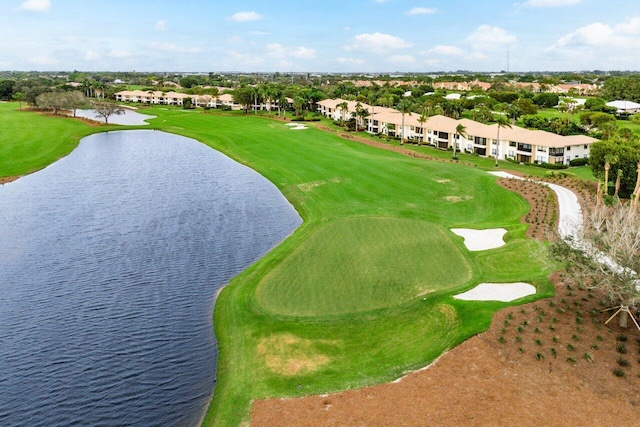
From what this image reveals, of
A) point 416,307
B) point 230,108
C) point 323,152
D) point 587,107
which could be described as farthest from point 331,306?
point 230,108

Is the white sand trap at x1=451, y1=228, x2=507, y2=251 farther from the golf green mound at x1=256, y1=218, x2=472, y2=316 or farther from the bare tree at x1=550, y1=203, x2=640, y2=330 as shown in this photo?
the bare tree at x1=550, y1=203, x2=640, y2=330

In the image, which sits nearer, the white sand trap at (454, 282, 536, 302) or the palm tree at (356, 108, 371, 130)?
the white sand trap at (454, 282, 536, 302)

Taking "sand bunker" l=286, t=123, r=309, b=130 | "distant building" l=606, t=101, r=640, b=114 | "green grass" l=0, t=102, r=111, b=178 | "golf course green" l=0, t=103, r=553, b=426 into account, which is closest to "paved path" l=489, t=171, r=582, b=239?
"golf course green" l=0, t=103, r=553, b=426

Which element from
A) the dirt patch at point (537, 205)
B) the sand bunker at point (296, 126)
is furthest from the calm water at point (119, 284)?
the sand bunker at point (296, 126)

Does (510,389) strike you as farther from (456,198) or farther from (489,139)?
(489,139)

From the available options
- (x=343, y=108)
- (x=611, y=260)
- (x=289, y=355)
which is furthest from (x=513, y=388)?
(x=343, y=108)

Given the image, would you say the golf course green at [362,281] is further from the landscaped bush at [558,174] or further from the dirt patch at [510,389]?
the landscaped bush at [558,174]
